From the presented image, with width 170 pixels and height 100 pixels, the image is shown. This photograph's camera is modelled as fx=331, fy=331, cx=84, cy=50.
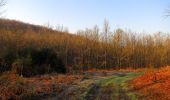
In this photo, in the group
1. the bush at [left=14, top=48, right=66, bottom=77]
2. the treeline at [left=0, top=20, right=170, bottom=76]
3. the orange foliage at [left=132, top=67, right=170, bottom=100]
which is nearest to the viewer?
the orange foliage at [left=132, top=67, right=170, bottom=100]

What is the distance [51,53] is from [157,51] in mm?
31013

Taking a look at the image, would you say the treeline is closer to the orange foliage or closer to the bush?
the bush

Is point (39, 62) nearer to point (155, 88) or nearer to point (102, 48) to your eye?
point (155, 88)

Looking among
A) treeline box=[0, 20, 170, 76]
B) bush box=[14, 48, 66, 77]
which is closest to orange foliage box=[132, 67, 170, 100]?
bush box=[14, 48, 66, 77]

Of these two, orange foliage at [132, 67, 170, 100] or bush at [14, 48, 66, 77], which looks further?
bush at [14, 48, 66, 77]

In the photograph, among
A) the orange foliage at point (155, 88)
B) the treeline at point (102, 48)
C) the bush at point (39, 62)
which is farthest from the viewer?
the treeline at point (102, 48)

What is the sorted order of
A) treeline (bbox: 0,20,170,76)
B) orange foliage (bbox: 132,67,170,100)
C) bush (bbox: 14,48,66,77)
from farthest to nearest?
treeline (bbox: 0,20,170,76)
bush (bbox: 14,48,66,77)
orange foliage (bbox: 132,67,170,100)

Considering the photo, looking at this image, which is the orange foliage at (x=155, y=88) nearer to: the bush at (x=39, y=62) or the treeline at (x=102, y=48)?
the bush at (x=39, y=62)

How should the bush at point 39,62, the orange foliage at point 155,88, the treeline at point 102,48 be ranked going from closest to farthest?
the orange foliage at point 155,88 < the bush at point 39,62 < the treeline at point 102,48

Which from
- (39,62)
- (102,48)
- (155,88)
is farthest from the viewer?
(102,48)

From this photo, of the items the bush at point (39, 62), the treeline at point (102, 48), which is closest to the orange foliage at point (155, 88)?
the bush at point (39, 62)

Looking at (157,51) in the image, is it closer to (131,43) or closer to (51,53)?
(131,43)

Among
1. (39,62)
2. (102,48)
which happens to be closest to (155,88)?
(39,62)

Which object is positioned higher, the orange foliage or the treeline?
the treeline
